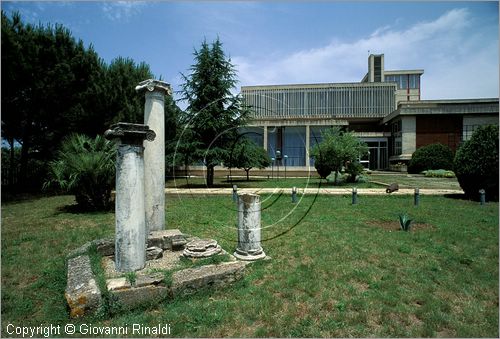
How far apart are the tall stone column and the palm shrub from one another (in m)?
5.54

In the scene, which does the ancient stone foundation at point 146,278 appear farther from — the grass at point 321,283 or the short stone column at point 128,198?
the short stone column at point 128,198

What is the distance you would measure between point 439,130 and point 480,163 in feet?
103

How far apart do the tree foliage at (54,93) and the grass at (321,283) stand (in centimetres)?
1238

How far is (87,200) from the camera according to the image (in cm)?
1180

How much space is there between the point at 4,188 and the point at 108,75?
10.5 meters

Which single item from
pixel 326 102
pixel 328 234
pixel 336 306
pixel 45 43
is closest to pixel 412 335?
pixel 336 306

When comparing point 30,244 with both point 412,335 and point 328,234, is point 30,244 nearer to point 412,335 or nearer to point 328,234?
point 328,234

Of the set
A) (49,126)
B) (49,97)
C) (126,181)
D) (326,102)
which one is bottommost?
(126,181)

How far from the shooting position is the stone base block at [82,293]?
3.94 m

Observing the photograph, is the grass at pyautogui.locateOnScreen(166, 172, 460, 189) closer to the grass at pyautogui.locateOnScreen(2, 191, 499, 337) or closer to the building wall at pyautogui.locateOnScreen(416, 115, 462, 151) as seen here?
the grass at pyautogui.locateOnScreen(2, 191, 499, 337)

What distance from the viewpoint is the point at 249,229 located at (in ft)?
20.0

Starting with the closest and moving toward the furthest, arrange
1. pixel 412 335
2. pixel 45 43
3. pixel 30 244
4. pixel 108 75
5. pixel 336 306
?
pixel 412 335, pixel 336 306, pixel 30 244, pixel 45 43, pixel 108 75

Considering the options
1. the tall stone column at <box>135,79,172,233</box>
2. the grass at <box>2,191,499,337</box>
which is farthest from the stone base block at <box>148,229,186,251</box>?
the grass at <box>2,191,499,337</box>

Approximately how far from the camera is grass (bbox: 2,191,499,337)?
12.3 ft
